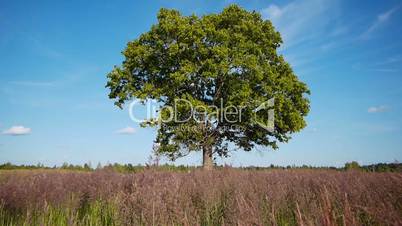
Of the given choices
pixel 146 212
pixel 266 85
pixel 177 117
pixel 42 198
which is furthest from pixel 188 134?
pixel 146 212

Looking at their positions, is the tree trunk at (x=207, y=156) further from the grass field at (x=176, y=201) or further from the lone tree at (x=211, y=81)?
the grass field at (x=176, y=201)

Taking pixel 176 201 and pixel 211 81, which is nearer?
pixel 176 201

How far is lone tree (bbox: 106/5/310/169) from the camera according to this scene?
853 inches

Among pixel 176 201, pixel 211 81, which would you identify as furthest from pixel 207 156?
pixel 176 201

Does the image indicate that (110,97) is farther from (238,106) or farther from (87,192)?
(87,192)

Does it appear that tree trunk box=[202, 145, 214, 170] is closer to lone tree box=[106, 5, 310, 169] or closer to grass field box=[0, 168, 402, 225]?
lone tree box=[106, 5, 310, 169]

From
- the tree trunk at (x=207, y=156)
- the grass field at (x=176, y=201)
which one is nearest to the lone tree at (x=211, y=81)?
the tree trunk at (x=207, y=156)

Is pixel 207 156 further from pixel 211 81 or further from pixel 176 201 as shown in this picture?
pixel 176 201

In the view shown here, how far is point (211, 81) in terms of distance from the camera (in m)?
22.8

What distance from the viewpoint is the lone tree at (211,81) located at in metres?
21.7

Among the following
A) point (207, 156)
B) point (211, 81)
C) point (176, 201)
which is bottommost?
point (176, 201)

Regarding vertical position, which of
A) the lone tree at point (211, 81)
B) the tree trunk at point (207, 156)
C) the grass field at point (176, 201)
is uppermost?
the lone tree at point (211, 81)

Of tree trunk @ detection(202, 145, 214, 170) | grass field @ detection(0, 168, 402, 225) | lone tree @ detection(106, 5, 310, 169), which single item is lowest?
grass field @ detection(0, 168, 402, 225)

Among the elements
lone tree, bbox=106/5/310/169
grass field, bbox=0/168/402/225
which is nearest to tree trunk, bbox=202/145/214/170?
lone tree, bbox=106/5/310/169
